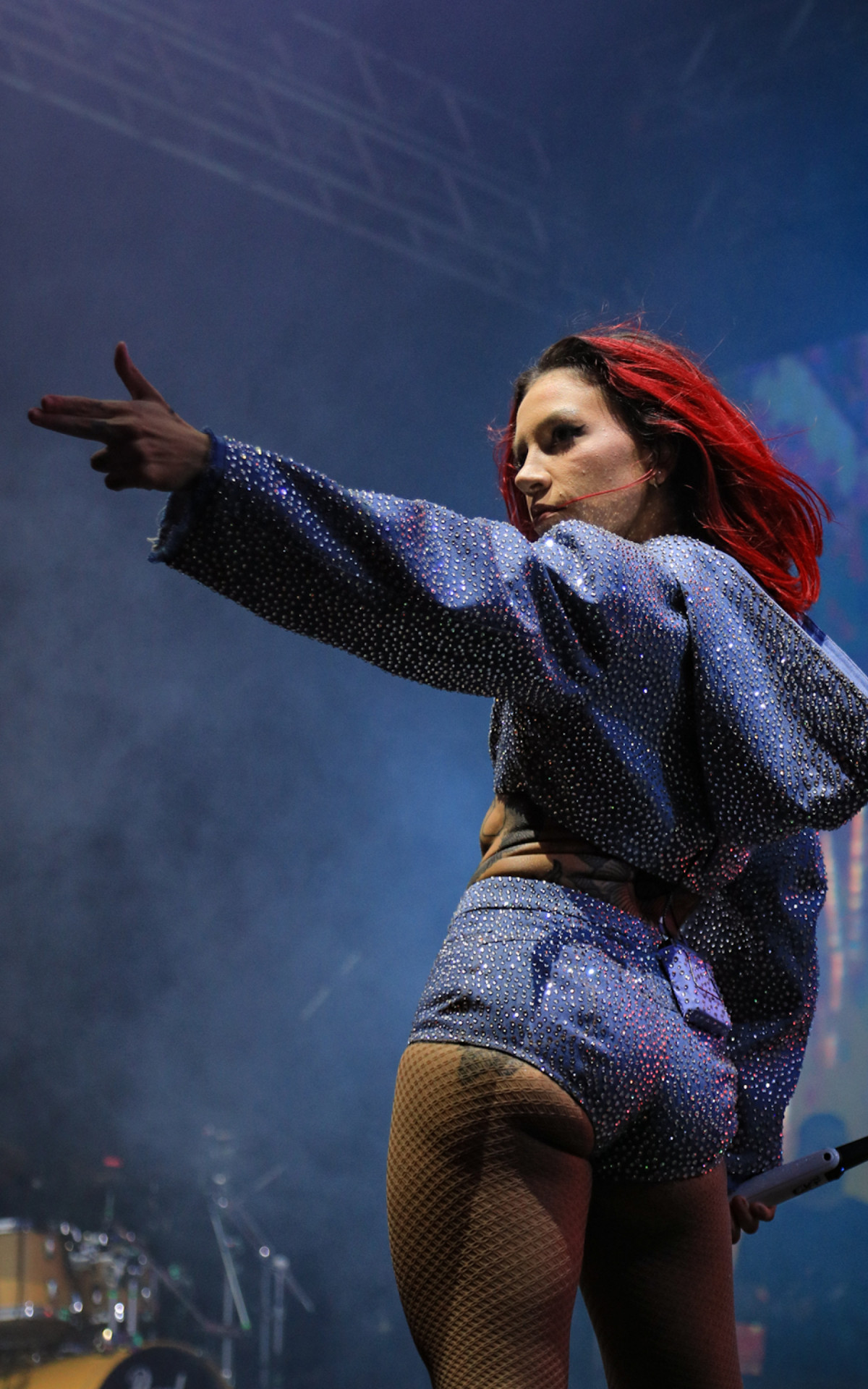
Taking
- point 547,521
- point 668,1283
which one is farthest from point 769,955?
point 547,521

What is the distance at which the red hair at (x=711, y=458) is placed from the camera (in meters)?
1.23

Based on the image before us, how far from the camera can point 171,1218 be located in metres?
3.86

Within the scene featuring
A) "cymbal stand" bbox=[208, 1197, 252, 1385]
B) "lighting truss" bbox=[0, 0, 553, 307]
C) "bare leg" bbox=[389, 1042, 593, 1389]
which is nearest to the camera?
"bare leg" bbox=[389, 1042, 593, 1389]

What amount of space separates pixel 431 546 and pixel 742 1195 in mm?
882

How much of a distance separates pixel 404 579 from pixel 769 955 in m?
0.79

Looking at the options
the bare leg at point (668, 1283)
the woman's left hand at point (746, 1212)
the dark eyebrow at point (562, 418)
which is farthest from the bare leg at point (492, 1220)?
the dark eyebrow at point (562, 418)

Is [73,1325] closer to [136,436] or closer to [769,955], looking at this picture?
[769,955]

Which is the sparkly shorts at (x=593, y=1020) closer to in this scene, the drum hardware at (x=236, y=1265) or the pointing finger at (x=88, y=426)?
the pointing finger at (x=88, y=426)

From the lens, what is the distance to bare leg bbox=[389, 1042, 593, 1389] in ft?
2.63

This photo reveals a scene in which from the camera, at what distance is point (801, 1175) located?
1.27 m

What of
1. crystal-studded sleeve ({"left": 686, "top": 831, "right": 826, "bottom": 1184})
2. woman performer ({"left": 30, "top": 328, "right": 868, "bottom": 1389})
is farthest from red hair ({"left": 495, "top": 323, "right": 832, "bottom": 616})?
crystal-studded sleeve ({"left": 686, "top": 831, "right": 826, "bottom": 1184})

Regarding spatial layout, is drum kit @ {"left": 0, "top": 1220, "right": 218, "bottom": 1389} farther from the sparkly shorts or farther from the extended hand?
the extended hand

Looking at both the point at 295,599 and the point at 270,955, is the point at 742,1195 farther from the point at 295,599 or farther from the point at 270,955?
the point at 270,955

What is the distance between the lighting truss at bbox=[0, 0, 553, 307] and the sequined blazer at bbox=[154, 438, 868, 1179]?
3552mm
